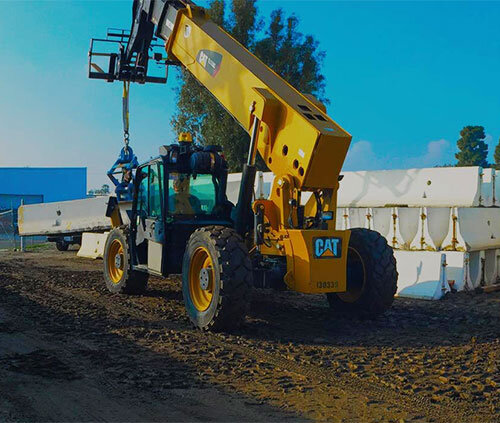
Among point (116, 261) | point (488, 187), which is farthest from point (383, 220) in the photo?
point (116, 261)

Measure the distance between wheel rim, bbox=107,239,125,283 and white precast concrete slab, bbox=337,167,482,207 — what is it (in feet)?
17.2

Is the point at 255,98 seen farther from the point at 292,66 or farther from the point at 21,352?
the point at 292,66

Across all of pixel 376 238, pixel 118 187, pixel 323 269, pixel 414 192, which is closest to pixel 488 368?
pixel 323 269

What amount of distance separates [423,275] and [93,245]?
35.4ft

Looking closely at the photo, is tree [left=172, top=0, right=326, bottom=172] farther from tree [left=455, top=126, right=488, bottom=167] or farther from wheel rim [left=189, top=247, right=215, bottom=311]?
tree [left=455, top=126, right=488, bottom=167]

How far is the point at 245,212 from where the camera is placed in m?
7.75

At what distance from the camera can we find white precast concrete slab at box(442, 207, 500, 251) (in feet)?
35.4

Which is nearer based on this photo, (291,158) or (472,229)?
(291,158)

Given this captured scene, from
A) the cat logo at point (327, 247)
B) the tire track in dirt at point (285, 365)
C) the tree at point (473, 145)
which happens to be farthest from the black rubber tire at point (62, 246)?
the tree at point (473, 145)

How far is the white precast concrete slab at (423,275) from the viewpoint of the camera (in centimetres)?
1031

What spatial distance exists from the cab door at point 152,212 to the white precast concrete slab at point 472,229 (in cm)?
559

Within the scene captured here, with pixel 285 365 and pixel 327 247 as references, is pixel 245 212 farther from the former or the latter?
pixel 285 365

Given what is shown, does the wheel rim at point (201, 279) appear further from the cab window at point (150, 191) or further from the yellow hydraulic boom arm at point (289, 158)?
the cab window at point (150, 191)

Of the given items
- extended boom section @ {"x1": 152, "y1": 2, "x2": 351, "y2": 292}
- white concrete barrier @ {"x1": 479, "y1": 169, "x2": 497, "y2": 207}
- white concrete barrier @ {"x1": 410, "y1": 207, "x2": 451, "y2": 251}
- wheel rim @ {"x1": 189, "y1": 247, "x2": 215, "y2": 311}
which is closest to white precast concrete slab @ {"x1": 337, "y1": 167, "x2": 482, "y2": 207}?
white concrete barrier @ {"x1": 479, "y1": 169, "x2": 497, "y2": 207}
